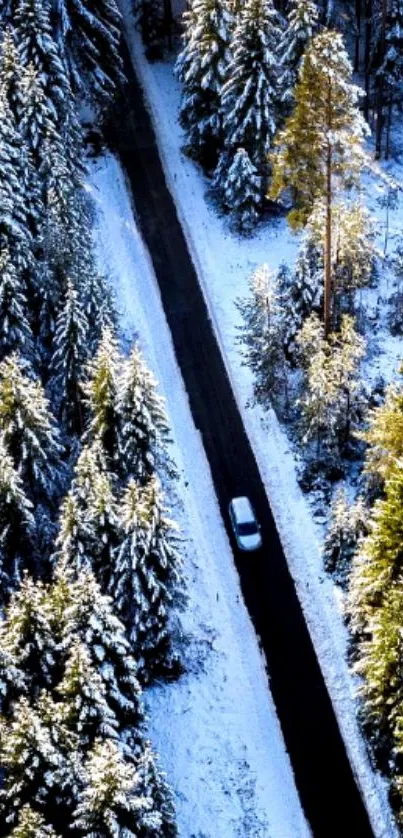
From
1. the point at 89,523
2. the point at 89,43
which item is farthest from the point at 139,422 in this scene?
the point at 89,43

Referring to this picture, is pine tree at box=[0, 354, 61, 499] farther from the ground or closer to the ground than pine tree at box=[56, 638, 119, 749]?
farther from the ground

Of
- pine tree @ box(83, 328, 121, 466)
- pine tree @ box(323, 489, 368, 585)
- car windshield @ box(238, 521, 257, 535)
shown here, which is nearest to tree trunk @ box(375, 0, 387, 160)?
pine tree @ box(323, 489, 368, 585)

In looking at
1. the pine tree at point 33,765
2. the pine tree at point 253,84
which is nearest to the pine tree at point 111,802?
the pine tree at point 33,765

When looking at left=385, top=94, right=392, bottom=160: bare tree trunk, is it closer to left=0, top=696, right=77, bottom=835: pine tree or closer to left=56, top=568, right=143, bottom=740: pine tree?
left=56, top=568, right=143, bottom=740: pine tree

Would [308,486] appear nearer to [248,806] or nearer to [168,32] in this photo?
[248,806]

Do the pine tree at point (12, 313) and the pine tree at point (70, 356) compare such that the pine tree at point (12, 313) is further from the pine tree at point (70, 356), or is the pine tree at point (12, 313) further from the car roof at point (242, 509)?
the car roof at point (242, 509)

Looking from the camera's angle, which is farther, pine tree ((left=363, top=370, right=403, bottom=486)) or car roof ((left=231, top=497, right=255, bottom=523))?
car roof ((left=231, top=497, right=255, bottom=523))
